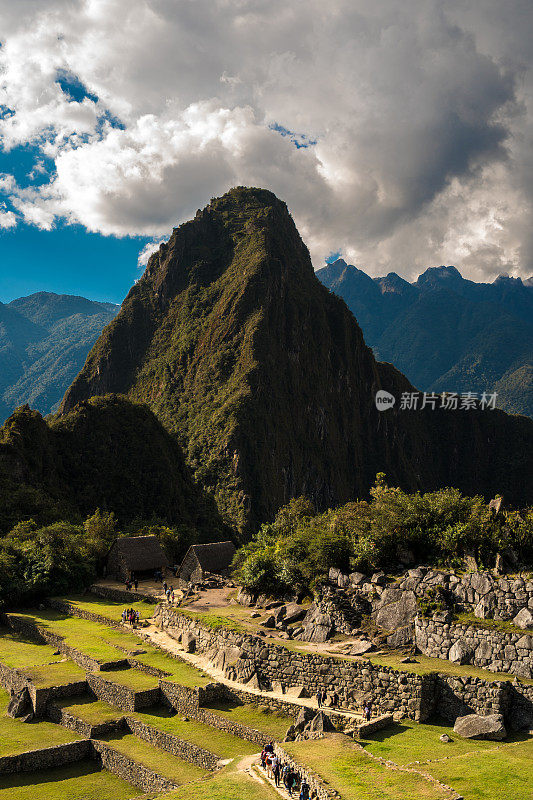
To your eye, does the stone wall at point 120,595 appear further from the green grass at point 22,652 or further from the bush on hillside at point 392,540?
the bush on hillside at point 392,540

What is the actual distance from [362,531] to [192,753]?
10.7 metres

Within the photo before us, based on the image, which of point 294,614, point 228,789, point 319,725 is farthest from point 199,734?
point 294,614

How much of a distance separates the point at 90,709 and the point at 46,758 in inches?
94.7

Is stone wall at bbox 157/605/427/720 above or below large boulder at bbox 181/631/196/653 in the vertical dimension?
above

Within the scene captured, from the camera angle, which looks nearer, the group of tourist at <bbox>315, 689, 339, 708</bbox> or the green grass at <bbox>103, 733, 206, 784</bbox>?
the green grass at <bbox>103, 733, 206, 784</bbox>

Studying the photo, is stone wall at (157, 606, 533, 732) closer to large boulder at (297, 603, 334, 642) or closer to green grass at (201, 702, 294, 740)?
green grass at (201, 702, 294, 740)

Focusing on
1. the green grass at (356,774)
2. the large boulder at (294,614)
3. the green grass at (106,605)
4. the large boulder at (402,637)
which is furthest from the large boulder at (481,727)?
the green grass at (106,605)

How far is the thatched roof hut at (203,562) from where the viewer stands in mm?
35562

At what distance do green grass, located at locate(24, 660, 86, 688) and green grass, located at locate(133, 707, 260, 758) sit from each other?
3808 millimetres

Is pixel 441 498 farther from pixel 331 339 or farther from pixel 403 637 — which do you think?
pixel 331 339

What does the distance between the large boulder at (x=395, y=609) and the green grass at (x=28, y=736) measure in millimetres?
9918

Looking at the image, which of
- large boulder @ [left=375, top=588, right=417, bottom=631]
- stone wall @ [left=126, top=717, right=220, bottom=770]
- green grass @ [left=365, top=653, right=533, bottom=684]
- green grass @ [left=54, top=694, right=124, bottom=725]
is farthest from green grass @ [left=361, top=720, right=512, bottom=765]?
green grass @ [left=54, top=694, right=124, bottom=725]

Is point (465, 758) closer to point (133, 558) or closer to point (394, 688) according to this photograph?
point (394, 688)

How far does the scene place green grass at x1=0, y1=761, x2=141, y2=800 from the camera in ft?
49.6
